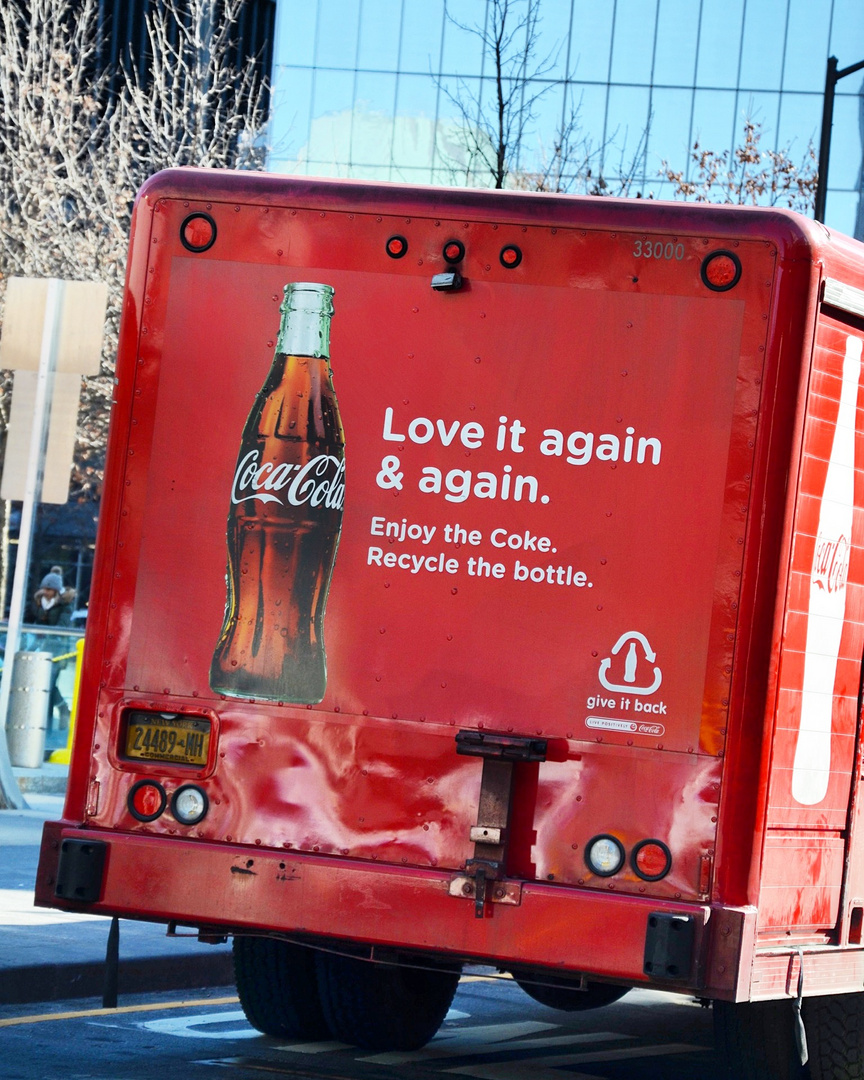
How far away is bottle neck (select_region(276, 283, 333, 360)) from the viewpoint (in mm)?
6215

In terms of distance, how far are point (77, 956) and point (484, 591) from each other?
362 centimetres

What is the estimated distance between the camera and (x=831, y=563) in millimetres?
6086

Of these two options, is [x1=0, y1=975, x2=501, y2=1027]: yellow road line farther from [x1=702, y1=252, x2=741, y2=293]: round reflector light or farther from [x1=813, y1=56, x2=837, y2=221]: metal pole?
[x1=813, y1=56, x2=837, y2=221]: metal pole

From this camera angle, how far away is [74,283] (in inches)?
549

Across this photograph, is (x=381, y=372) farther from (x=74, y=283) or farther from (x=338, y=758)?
(x=74, y=283)

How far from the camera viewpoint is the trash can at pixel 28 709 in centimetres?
1642

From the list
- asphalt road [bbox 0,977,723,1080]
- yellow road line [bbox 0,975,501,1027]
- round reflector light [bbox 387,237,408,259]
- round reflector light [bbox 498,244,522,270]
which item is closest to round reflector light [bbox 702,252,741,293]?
round reflector light [bbox 498,244,522,270]

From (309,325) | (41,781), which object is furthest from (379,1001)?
(41,781)

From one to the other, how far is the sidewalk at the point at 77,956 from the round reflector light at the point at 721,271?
385 centimetres

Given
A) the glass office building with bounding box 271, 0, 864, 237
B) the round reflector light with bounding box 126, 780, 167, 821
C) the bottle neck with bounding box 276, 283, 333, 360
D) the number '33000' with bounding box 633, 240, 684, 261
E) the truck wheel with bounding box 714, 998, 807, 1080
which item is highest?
the glass office building with bounding box 271, 0, 864, 237

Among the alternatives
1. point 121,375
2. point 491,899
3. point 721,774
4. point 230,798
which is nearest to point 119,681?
point 230,798

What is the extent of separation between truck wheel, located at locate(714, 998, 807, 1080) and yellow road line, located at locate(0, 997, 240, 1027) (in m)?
2.99

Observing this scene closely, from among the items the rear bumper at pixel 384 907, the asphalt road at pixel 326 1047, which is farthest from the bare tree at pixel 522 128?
the rear bumper at pixel 384 907

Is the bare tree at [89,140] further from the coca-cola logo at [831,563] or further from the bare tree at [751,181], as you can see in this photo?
the coca-cola logo at [831,563]
